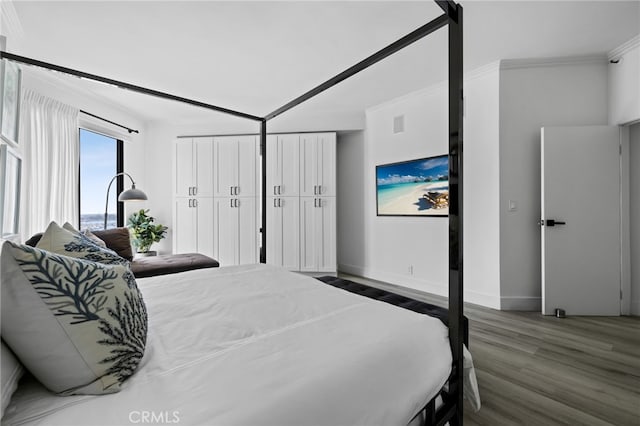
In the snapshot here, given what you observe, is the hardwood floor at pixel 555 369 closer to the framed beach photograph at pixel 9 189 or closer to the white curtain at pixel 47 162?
the framed beach photograph at pixel 9 189

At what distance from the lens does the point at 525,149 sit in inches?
132

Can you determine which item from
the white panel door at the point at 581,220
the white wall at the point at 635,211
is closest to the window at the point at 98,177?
the white panel door at the point at 581,220

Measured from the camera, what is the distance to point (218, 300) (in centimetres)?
147

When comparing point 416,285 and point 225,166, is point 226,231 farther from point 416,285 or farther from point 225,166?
point 416,285

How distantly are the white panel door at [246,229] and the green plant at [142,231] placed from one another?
1273mm

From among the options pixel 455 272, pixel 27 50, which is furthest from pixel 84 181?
pixel 455 272

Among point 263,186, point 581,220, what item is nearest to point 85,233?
point 263,186

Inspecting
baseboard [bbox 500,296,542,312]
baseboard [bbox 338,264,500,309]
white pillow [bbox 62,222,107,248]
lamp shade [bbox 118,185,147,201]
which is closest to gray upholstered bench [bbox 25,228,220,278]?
lamp shade [bbox 118,185,147,201]

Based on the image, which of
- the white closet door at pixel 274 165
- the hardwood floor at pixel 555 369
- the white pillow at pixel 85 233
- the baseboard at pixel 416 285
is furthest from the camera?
the white closet door at pixel 274 165

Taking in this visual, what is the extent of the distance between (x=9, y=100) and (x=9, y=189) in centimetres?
66

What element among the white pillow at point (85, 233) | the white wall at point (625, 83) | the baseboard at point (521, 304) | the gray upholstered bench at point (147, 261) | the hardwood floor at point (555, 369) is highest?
the white wall at point (625, 83)

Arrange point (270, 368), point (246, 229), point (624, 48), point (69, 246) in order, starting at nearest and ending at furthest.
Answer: point (270, 368) < point (69, 246) < point (624, 48) < point (246, 229)

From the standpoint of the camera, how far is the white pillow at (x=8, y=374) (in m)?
0.65

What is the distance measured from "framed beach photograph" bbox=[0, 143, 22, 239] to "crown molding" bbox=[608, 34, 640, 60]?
5309 mm
